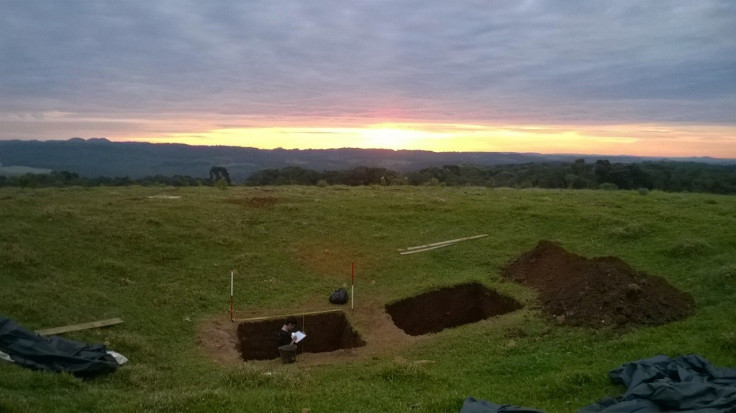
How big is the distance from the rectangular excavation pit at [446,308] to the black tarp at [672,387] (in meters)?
6.08

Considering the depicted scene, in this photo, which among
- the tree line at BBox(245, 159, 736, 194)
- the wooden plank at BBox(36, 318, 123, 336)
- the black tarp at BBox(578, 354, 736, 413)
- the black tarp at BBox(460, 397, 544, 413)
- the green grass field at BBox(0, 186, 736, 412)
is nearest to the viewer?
the black tarp at BBox(578, 354, 736, 413)

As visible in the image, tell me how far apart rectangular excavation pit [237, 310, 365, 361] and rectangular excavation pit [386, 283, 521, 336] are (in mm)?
1503

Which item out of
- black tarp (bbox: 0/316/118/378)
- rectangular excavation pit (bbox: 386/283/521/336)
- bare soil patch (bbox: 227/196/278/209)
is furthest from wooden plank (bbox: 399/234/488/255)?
black tarp (bbox: 0/316/118/378)

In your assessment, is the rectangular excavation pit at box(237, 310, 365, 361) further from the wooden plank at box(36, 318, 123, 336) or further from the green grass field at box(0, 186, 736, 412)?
the wooden plank at box(36, 318, 123, 336)

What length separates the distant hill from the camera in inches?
3209

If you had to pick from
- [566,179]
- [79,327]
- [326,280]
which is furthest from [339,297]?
[566,179]

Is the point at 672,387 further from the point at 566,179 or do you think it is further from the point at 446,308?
the point at 566,179

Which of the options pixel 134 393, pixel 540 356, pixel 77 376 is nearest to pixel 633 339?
pixel 540 356

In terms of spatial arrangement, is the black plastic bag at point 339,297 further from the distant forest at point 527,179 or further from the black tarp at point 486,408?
the distant forest at point 527,179

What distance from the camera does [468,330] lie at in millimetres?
11828

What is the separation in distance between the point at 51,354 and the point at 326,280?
872 cm

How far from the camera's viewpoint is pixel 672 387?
6.66 meters

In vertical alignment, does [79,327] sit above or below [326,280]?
above

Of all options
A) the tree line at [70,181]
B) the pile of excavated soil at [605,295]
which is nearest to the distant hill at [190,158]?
the tree line at [70,181]
